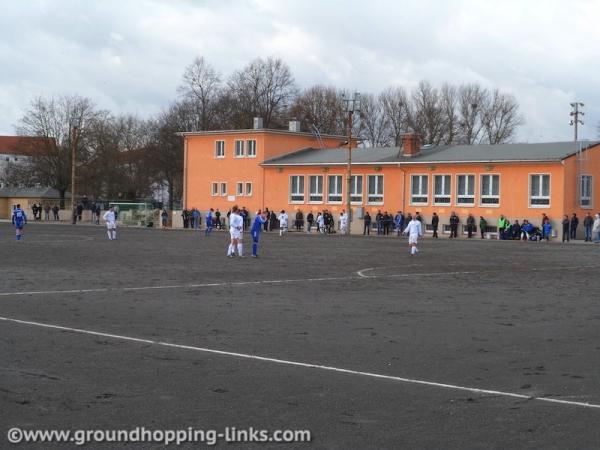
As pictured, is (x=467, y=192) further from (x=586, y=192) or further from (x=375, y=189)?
(x=375, y=189)

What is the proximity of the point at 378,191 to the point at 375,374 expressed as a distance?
55.3m

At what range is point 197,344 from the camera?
460 inches

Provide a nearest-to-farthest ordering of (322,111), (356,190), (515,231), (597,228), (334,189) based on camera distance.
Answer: (597,228), (515,231), (356,190), (334,189), (322,111)

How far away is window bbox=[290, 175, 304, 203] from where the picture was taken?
6881 centimetres

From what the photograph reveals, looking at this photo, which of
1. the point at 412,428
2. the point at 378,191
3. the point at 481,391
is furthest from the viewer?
the point at 378,191

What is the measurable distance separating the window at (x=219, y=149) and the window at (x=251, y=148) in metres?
2.72

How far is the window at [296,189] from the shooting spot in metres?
68.8

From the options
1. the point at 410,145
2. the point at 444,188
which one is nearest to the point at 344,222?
the point at 444,188

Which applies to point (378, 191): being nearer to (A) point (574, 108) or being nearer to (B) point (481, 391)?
(A) point (574, 108)

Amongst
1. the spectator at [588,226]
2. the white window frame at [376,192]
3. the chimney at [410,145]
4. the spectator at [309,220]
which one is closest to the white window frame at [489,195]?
the spectator at [588,226]

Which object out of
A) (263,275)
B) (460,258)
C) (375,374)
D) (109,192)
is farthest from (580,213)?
Result: (109,192)

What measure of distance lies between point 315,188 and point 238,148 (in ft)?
29.0

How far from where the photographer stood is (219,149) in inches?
2938

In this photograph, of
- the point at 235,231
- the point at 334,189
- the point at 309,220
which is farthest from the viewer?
the point at 334,189
